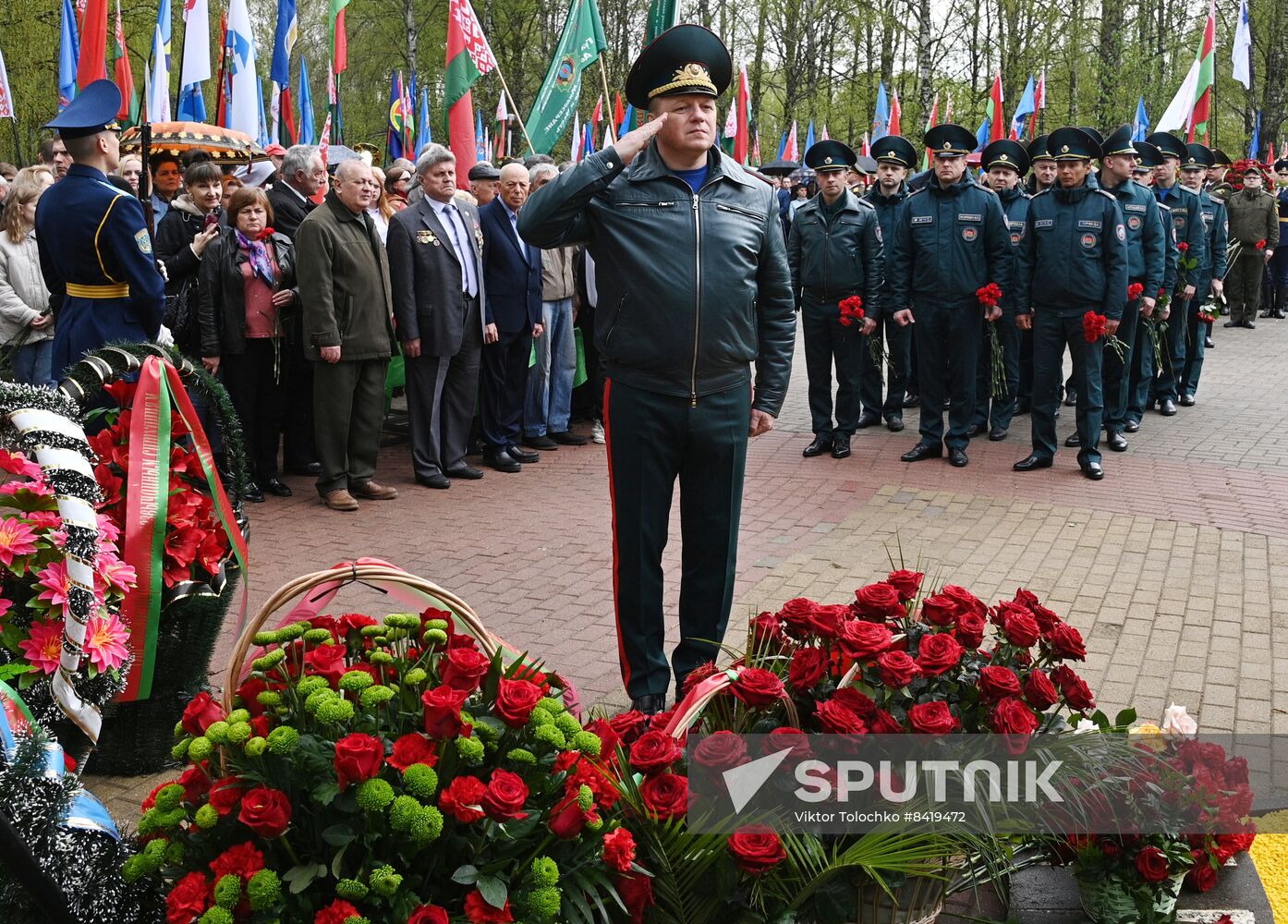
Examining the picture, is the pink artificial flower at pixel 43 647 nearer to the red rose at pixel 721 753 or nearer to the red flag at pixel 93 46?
the red rose at pixel 721 753

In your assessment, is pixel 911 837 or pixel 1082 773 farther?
pixel 1082 773

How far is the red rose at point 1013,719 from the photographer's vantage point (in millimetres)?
2719

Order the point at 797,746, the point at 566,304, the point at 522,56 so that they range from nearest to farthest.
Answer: the point at 797,746
the point at 566,304
the point at 522,56

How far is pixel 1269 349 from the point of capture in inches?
663

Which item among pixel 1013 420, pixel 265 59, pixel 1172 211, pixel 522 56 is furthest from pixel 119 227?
pixel 265 59

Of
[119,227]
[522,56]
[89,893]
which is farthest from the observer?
[522,56]

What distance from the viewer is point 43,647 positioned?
342 centimetres

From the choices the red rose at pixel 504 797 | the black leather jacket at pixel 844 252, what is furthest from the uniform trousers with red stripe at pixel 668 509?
the black leather jacket at pixel 844 252

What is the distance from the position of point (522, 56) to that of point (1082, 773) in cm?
3914

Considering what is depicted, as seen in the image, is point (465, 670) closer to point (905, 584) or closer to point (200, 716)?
point (200, 716)

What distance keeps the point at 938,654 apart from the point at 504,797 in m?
1.12

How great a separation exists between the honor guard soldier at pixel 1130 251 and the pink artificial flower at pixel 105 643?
28.1ft

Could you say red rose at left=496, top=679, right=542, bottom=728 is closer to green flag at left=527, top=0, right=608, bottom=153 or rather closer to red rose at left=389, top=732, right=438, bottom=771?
red rose at left=389, top=732, right=438, bottom=771

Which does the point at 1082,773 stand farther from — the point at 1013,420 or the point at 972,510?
the point at 1013,420
